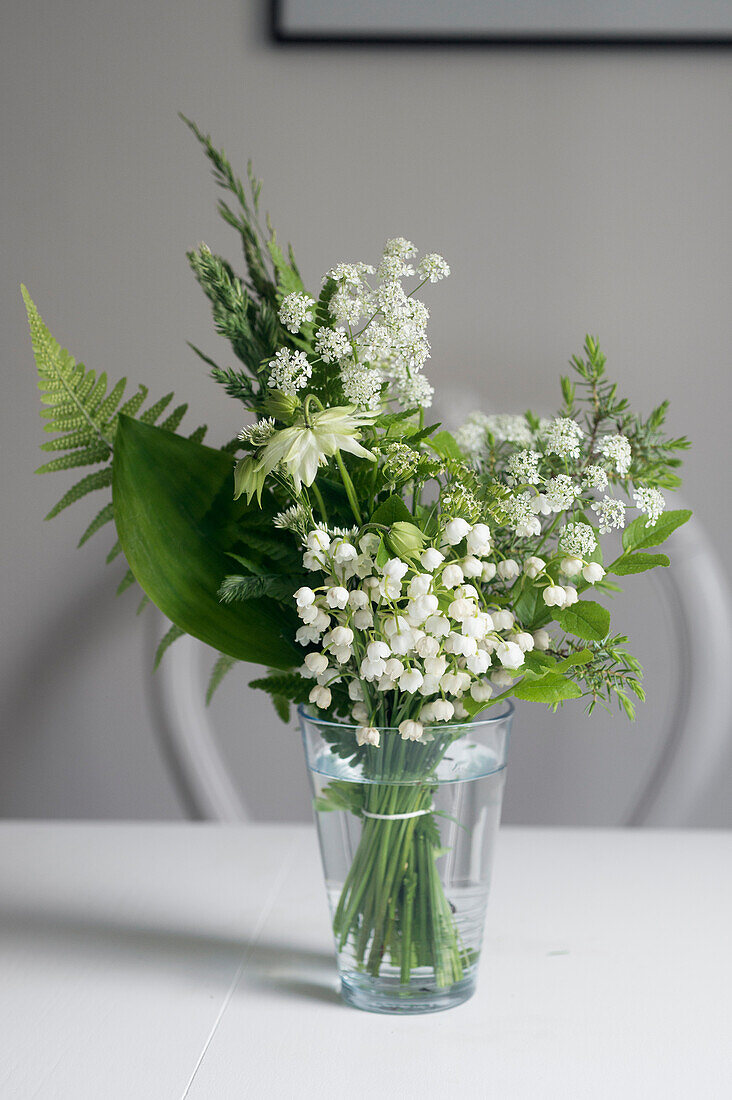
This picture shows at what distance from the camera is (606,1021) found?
0.53 meters

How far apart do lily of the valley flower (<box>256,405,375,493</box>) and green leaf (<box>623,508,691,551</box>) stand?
0.17m

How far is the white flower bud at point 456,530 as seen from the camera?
17.8 inches

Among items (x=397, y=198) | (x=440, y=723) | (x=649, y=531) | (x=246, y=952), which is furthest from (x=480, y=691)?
(x=397, y=198)

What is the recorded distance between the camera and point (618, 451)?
50 centimetres

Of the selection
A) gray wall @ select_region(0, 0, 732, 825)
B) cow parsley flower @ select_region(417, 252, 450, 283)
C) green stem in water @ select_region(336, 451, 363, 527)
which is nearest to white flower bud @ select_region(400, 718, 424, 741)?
green stem in water @ select_region(336, 451, 363, 527)

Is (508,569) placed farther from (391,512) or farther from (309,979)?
(309,979)

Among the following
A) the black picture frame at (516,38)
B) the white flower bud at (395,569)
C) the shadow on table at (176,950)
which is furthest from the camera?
the black picture frame at (516,38)

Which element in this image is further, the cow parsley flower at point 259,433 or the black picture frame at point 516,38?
the black picture frame at point 516,38

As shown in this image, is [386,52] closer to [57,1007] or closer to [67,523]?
[67,523]

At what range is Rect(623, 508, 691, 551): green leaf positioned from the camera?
52 cm

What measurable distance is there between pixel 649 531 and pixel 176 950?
0.39 meters

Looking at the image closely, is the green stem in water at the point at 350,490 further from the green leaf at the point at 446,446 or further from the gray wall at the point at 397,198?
the gray wall at the point at 397,198

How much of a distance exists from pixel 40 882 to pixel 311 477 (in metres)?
0.45

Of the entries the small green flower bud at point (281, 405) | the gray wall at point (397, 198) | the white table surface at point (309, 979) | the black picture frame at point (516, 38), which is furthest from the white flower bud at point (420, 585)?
the black picture frame at point (516, 38)
